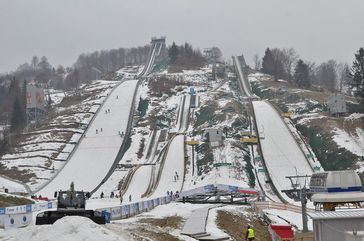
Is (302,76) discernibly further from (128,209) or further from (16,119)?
(128,209)

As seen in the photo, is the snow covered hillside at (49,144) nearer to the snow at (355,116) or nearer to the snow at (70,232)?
the snow at (355,116)

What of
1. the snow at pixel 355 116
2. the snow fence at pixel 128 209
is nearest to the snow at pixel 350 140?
the snow at pixel 355 116

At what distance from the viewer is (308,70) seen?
435 feet

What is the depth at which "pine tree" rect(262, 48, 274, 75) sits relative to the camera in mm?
146488

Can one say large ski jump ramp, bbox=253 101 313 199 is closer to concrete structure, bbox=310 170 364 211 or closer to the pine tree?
concrete structure, bbox=310 170 364 211

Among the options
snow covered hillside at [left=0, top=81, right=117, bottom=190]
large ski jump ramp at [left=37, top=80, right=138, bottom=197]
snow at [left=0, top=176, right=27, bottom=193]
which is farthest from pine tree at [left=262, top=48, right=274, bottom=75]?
snow at [left=0, top=176, right=27, bottom=193]

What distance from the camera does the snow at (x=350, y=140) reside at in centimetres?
6588

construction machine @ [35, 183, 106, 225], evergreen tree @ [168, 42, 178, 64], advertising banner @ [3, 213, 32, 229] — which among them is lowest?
advertising banner @ [3, 213, 32, 229]

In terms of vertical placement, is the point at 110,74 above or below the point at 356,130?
above

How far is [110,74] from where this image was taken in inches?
6393

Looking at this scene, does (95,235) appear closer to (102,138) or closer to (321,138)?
(321,138)

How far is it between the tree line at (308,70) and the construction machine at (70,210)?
64.3 meters

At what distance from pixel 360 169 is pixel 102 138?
46.7 meters

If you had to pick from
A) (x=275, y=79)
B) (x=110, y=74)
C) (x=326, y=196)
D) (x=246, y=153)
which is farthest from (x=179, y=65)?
(x=326, y=196)
